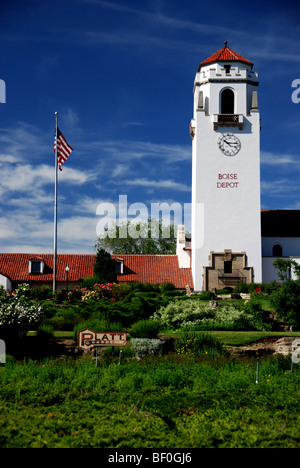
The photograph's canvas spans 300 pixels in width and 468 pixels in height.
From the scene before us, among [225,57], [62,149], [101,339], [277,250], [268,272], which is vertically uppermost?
[225,57]

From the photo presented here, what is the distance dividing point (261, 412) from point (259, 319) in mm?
11427

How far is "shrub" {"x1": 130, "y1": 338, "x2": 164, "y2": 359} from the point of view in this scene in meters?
12.4

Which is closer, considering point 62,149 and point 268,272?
point 62,149

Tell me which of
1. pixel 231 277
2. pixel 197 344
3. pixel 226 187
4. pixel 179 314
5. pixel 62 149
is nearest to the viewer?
pixel 197 344

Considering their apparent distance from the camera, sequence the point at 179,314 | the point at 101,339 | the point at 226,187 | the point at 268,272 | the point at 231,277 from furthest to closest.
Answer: the point at 268,272
the point at 226,187
the point at 231,277
the point at 179,314
the point at 101,339

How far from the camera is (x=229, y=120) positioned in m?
36.2

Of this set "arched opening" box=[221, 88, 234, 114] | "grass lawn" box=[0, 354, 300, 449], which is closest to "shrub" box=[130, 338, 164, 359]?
"grass lawn" box=[0, 354, 300, 449]

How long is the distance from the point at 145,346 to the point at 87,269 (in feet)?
90.1

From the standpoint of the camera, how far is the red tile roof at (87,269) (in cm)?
3800

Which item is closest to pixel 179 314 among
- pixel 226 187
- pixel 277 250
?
pixel 226 187

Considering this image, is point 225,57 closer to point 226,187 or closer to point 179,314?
point 226,187

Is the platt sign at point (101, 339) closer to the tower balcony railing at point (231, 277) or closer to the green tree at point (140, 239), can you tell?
the tower balcony railing at point (231, 277)
